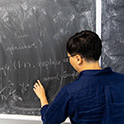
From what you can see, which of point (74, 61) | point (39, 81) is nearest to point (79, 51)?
point (74, 61)

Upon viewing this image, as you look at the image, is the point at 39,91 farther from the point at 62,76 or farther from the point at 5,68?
the point at 5,68

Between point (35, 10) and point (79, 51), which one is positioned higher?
point (35, 10)

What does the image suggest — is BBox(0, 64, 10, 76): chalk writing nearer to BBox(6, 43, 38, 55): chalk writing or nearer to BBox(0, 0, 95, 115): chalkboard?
BBox(0, 0, 95, 115): chalkboard

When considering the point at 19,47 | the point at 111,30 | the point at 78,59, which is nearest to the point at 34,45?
the point at 19,47

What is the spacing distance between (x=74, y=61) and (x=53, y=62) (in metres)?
0.35

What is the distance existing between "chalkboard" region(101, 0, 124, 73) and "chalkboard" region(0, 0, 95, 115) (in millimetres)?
111

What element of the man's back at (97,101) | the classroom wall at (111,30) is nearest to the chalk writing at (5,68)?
the man's back at (97,101)

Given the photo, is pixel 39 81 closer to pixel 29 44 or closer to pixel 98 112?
pixel 29 44

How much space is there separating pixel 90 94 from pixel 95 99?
0.12 ft

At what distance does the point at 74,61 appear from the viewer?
74cm

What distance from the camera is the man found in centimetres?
63

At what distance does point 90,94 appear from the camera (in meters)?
0.64

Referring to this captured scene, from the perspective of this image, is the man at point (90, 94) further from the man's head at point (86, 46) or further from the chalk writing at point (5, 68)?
the chalk writing at point (5, 68)

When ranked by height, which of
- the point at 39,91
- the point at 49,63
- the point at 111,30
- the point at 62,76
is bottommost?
the point at 39,91
